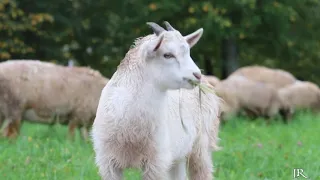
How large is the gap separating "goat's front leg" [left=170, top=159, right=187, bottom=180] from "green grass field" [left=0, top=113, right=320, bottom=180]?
2.59ft

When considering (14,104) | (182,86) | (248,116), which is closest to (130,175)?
(182,86)

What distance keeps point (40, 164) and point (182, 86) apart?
118 inches

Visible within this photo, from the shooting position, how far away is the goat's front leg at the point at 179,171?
20.1 feet

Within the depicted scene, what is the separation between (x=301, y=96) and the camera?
50.3ft

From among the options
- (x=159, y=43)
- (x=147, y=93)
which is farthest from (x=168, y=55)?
(x=147, y=93)

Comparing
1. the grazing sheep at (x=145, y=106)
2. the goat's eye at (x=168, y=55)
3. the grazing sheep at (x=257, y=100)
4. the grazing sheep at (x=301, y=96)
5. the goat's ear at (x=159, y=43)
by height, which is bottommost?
the grazing sheep at (x=301, y=96)

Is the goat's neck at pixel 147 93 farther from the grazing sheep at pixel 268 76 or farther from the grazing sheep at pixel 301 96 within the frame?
the grazing sheep at pixel 268 76

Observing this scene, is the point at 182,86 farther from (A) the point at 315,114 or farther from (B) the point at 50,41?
(B) the point at 50,41

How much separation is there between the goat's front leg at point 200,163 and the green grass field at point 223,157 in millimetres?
886

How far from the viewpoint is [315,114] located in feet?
49.9

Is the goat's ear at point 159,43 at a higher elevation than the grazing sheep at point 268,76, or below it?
higher

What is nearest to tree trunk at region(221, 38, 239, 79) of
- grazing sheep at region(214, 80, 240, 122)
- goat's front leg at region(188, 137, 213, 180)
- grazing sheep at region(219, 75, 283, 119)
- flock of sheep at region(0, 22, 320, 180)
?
grazing sheep at region(219, 75, 283, 119)

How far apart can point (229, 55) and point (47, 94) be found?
37.9 feet

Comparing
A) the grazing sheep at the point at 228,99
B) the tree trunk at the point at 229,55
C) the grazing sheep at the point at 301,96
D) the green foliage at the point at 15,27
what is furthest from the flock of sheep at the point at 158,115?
the tree trunk at the point at 229,55
